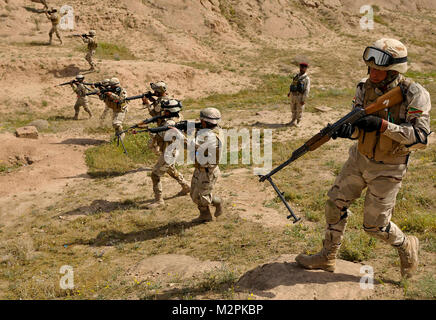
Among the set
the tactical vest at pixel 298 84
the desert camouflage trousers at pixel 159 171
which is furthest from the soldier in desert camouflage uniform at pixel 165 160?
the tactical vest at pixel 298 84

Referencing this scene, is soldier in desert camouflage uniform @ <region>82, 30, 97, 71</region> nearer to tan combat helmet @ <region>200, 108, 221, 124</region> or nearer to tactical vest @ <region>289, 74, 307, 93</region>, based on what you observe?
tactical vest @ <region>289, 74, 307, 93</region>

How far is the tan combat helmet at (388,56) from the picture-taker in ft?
11.7

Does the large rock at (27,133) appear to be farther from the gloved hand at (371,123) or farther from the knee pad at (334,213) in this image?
the gloved hand at (371,123)

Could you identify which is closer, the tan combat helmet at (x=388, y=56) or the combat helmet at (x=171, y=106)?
the tan combat helmet at (x=388, y=56)

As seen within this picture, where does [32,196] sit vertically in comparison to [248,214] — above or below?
below

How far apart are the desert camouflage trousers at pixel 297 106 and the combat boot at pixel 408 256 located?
9.64 m

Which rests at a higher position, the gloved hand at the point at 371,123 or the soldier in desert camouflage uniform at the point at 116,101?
the gloved hand at the point at 371,123

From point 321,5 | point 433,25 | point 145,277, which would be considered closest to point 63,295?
point 145,277

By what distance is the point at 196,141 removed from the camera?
593 cm

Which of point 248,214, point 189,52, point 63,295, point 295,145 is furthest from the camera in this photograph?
point 189,52

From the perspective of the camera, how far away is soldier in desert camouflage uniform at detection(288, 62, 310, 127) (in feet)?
42.4

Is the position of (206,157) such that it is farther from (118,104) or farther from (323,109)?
(323,109)

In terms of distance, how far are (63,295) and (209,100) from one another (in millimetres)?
15676
